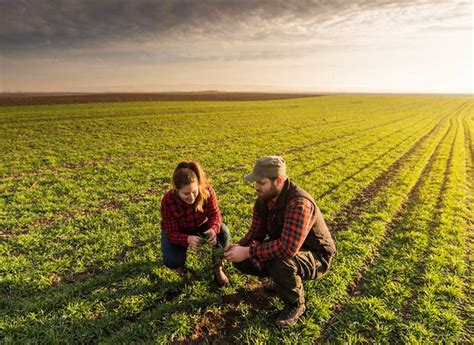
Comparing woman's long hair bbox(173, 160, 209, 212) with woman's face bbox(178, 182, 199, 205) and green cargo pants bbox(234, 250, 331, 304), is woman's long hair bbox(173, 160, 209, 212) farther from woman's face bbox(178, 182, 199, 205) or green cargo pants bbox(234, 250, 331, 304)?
green cargo pants bbox(234, 250, 331, 304)

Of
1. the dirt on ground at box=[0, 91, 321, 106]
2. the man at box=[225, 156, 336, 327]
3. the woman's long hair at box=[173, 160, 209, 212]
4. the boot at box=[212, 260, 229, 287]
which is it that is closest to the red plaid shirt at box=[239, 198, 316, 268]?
the man at box=[225, 156, 336, 327]

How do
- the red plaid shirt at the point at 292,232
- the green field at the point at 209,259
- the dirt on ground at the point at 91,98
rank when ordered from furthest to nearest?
the dirt on ground at the point at 91,98 < the green field at the point at 209,259 < the red plaid shirt at the point at 292,232

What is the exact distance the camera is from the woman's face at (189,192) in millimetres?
4484

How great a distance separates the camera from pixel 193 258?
593 centimetres

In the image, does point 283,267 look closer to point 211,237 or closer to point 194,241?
point 211,237

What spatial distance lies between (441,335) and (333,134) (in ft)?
69.4

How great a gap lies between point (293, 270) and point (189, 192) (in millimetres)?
1934

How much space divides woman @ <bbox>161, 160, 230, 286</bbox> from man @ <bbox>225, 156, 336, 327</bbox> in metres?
0.64

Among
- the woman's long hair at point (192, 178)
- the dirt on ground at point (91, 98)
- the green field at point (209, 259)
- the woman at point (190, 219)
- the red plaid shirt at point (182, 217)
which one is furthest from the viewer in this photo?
the dirt on ground at point (91, 98)

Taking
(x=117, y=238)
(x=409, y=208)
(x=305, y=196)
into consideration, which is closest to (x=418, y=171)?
(x=409, y=208)

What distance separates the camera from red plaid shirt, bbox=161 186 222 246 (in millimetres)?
4863

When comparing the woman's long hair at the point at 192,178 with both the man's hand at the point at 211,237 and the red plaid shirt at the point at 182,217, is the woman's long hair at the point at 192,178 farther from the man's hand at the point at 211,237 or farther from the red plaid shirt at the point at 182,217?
the man's hand at the point at 211,237

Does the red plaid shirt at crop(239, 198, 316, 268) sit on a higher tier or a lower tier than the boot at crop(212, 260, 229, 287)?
higher

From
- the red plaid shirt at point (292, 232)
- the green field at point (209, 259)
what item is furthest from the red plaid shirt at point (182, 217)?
the red plaid shirt at point (292, 232)
